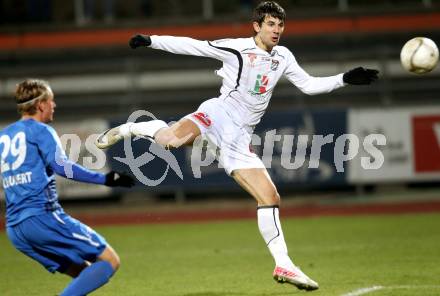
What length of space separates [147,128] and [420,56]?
2.65 m

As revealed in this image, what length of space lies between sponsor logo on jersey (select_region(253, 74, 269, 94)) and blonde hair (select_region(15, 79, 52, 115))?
2260 millimetres

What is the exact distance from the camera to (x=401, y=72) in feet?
56.1

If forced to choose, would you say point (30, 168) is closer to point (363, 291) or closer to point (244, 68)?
point (244, 68)

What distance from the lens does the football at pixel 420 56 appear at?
23.8 ft

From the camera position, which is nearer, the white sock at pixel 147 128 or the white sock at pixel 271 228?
the white sock at pixel 271 228

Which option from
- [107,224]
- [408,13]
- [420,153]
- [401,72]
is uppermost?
[408,13]

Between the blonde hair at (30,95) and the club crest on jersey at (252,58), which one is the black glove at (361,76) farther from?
the blonde hair at (30,95)

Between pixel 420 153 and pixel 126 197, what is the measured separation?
553 cm

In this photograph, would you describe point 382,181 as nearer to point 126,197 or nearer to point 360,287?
point 126,197

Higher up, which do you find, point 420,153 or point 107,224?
point 420,153

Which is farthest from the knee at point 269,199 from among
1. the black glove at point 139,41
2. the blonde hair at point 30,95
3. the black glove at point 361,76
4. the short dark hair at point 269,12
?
Answer: the blonde hair at point 30,95

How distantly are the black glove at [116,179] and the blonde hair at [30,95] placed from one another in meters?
0.73

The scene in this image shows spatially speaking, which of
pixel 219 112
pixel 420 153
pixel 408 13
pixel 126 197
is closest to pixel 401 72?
pixel 408 13

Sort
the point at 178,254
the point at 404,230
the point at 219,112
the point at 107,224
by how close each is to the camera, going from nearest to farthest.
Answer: the point at 219,112 → the point at 178,254 → the point at 404,230 → the point at 107,224
